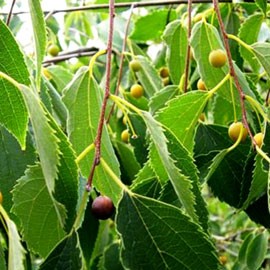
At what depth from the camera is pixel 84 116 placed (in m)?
1.08

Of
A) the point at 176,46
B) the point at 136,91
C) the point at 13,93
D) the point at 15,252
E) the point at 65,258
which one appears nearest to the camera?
the point at 15,252

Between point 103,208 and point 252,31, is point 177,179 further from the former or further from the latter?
point 252,31

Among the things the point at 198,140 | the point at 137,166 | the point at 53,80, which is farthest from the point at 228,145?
the point at 53,80

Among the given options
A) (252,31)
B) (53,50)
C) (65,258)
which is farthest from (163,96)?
(53,50)

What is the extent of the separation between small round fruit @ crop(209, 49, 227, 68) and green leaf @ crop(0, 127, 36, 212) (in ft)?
1.12

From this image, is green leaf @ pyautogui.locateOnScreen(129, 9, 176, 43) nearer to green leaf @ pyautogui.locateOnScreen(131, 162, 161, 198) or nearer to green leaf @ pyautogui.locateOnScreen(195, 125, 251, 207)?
green leaf @ pyautogui.locateOnScreen(195, 125, 251, 207)

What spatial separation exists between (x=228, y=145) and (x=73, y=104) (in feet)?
0.96

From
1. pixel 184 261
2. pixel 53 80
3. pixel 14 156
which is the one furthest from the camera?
pixel 53 80

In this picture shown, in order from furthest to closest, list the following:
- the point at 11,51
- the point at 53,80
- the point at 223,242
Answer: the point at 223,242
the point at 53,80
the point at 11,51

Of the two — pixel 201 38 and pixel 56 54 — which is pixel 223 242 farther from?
pixel 201 38

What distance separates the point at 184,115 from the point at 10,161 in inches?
11.4

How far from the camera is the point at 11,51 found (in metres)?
0.92

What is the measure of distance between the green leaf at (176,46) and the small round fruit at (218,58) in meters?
0.24

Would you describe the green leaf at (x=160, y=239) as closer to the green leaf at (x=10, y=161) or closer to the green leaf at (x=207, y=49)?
the green leaf at (x=10, y=161)
